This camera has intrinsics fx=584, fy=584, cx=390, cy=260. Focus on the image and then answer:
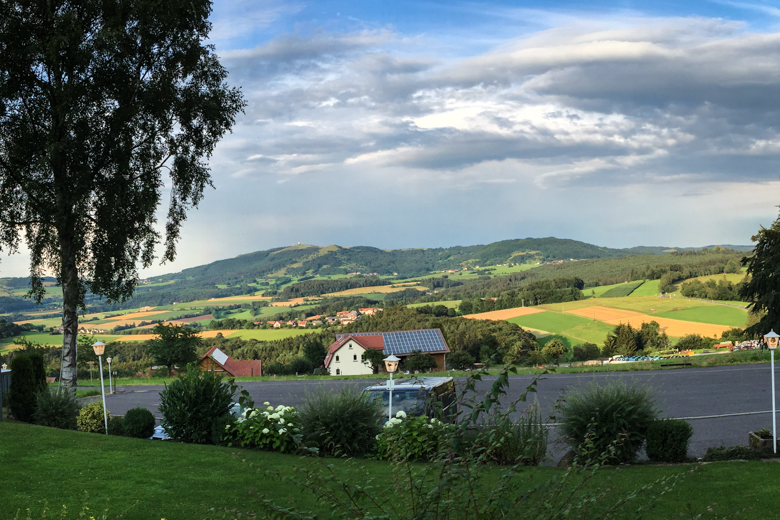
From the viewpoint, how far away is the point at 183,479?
25.3 ft

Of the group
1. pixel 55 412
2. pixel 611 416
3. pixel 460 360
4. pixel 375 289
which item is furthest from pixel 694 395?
pixel 375 289

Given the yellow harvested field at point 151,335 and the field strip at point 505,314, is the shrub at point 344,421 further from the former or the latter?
the yellow harvested field at point 151,335

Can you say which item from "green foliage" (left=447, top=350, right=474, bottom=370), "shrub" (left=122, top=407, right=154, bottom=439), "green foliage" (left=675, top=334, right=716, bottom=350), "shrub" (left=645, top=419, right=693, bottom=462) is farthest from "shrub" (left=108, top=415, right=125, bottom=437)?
"green foliage" (left=675, top=334, right=716, bottom=350)

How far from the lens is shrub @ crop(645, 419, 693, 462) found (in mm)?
8867

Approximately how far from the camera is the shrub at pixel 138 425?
11.4 meters

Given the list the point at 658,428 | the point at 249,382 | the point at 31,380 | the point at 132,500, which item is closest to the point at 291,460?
the point at 132,500

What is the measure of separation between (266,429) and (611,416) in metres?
5.45

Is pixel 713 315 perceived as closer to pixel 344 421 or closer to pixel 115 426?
pixel 344 421

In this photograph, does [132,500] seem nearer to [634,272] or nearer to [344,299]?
[634,272]

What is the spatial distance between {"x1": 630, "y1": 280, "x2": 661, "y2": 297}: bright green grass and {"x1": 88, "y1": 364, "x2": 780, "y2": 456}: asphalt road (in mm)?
62834

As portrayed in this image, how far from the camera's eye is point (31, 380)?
1316cm

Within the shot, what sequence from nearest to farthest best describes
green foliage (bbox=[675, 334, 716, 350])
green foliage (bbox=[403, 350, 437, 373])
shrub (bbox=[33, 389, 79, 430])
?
shrub (bbox=[33, 389, 79, 430])
green foliage (bbox=[403, 350, 437, 373])
green foliage (bbox=[675, 334, 716, 350])

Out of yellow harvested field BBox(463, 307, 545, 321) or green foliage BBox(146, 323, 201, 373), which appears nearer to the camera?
green foliage BBox(146, 323, 201, 373)

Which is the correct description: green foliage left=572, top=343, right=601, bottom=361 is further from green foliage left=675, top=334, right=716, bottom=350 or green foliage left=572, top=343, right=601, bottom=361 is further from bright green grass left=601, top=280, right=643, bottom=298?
bright green grass left=601, top=280, right=643, bottom=298
